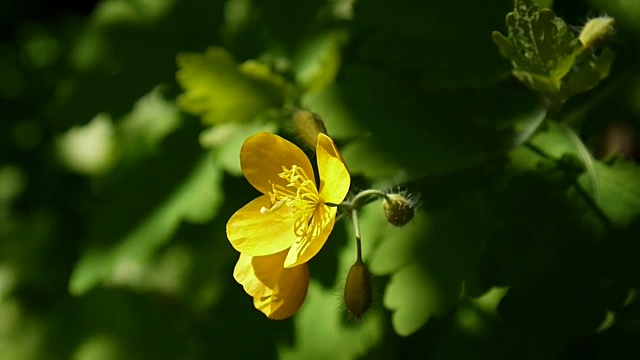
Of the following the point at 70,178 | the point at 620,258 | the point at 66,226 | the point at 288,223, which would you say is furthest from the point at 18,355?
the point at 620,258

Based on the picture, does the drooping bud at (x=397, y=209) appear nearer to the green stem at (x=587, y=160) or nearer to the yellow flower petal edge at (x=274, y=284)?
the yellow flower petal edge at (x=274, y=284)

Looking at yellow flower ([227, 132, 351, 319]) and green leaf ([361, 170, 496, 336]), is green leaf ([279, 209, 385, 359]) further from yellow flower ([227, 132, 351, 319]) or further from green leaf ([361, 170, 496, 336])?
yellow flower ([227, 132, 351, 319])

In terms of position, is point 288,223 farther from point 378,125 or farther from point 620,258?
point 620,258

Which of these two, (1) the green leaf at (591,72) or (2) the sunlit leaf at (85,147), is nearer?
(1) the green leaf at (591,72)

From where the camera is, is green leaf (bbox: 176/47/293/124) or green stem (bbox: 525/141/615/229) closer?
green stem (bbox: 525/141/615/229)

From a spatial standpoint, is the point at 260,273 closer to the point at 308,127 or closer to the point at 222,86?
the point at 308,127

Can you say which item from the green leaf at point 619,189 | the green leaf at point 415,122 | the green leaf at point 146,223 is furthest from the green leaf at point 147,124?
the green leaf at point 619,189

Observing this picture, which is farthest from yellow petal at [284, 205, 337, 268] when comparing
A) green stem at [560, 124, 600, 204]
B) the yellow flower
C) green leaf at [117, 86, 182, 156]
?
green leaf at [117, 86, 182, 156]
